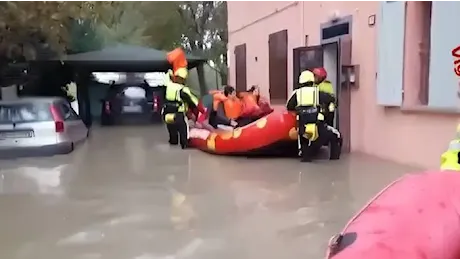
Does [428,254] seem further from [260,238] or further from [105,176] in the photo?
[105,176]

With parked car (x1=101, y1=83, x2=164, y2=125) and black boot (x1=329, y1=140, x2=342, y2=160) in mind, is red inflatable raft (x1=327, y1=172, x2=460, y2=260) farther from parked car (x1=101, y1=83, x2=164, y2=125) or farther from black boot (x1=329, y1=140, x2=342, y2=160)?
parked car (x1=101, y1=83, x2=164, y2=125)

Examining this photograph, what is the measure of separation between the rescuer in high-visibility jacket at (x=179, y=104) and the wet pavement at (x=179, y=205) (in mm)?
1881

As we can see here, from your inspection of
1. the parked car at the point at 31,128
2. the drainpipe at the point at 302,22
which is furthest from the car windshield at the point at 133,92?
the parked car at the point at 31,128

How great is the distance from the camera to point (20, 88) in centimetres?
2070

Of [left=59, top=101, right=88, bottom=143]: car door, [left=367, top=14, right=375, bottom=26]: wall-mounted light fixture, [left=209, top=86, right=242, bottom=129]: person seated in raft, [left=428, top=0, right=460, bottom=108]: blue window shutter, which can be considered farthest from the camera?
[left=209, top=86, right=242, bottom=129]: person seated in raft

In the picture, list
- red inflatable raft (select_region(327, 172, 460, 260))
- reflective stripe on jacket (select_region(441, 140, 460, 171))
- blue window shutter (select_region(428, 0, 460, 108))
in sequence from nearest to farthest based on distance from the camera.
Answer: red inflatable raft (select_region(327, 172, 460, 260)) → reflective stripe on jacket (select_region(441, 140, 460, 171)) → blue window shutter (select_region(428, 0, 460, 108))

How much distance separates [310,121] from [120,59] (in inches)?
553

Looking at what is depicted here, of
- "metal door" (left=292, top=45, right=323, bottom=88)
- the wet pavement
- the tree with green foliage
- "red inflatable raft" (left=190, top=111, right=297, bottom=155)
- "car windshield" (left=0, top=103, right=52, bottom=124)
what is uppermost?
the tree with green foliage

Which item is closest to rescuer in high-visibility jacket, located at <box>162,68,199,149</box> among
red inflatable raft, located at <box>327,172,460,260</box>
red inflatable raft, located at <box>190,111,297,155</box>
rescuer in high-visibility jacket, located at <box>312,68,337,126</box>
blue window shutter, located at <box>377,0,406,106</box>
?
red inflatable raft, located at <box>190,111,297,155</box>

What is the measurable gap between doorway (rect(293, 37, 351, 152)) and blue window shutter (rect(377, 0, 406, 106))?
49.5 inches

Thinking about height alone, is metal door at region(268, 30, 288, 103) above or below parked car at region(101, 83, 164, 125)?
above

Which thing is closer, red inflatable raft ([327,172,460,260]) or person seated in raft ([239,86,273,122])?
red inflatable raft ([327,172,460,260])

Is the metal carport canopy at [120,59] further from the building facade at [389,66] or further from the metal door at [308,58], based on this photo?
the metal door at [308,58]

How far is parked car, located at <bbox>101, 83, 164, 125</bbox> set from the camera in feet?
70.6
